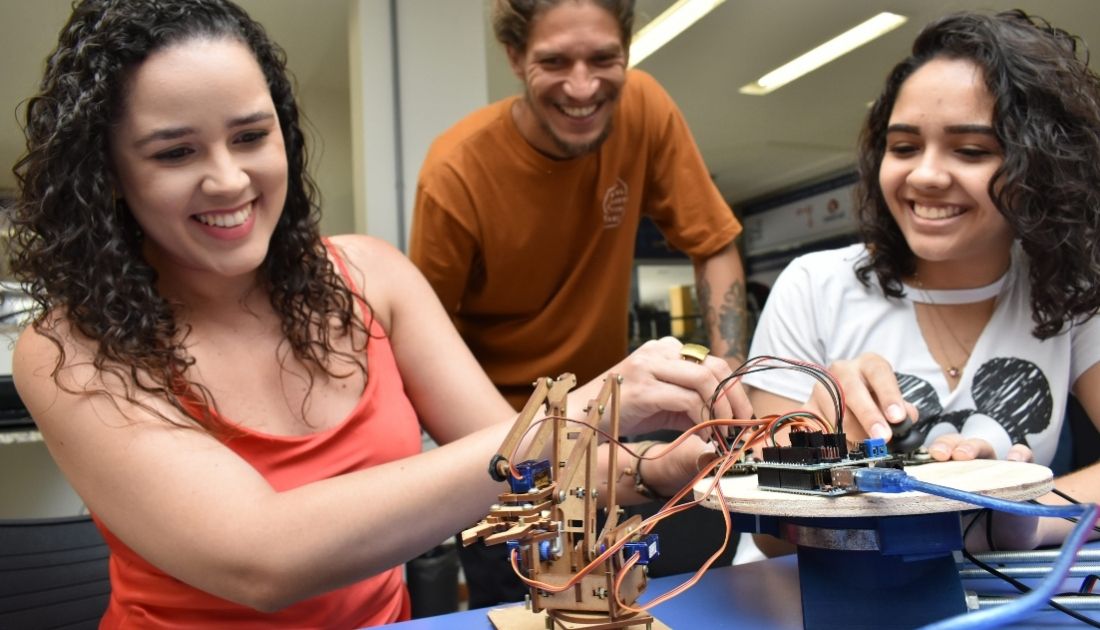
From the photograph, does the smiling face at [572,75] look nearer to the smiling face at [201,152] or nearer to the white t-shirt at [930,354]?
the white t-shirt at [930,354]

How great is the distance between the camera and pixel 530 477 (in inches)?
27.5

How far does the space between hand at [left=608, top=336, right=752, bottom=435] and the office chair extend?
96 cm

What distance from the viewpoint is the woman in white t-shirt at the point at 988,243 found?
1.33 metres

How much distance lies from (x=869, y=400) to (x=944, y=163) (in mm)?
Result: 544

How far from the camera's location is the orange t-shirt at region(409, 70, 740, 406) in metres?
1.96

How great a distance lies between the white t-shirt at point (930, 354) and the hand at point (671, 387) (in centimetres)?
50

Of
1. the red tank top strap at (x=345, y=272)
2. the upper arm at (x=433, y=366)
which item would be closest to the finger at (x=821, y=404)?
the upper arm at (x=433, y=366)

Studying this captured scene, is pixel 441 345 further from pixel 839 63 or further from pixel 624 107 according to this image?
pixel 839 63

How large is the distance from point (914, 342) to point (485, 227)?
1.02 meters

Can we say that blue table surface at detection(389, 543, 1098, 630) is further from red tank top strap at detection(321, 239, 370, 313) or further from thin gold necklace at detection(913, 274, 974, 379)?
red tank top strap at detection(321, 239, 370, 313)

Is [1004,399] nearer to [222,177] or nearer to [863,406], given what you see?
[863,406]

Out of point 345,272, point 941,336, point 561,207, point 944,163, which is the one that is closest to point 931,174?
point 944,163

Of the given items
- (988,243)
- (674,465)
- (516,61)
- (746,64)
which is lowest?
(674,465)

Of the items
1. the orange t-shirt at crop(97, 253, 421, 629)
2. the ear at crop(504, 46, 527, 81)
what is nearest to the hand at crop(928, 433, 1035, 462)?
the orange t-shirt at crop(97, 253, 421, 629)
